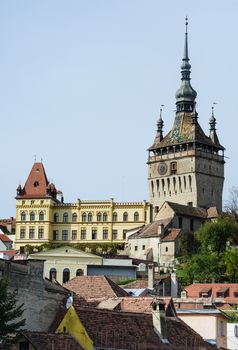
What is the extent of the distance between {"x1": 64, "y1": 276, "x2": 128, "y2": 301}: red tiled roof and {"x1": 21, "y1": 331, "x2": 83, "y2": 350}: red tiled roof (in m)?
19.2

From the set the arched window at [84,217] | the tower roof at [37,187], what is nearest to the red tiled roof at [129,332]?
the arched window at [84,217]

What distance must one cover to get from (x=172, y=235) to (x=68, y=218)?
87.5 ft

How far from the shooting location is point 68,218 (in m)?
157

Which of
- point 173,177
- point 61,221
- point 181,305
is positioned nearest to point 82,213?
point 61,221

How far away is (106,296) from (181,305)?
19.6 ft

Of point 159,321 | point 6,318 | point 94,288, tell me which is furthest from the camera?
point 94,288

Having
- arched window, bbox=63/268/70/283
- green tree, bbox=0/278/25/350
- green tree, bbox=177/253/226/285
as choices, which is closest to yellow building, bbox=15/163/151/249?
green tree, bbox=177/253/226/285

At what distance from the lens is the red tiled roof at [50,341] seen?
38531mm

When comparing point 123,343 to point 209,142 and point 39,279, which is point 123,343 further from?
point 209,142

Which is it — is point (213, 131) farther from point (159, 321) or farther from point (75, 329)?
point (75, 329)

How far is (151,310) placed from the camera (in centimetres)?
4894

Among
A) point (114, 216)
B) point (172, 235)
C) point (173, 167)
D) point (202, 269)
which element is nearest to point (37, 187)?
point (114, 216)

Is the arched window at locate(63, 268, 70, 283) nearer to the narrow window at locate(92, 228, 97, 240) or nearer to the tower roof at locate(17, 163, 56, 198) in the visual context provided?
the narrow window at locate(92, 228, 97, 240)

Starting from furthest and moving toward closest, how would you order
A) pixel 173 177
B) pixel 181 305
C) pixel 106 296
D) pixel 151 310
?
1. pixel 173 177
2. pixel 181 305
3. pixel 106 296
4. pixel 151 310
